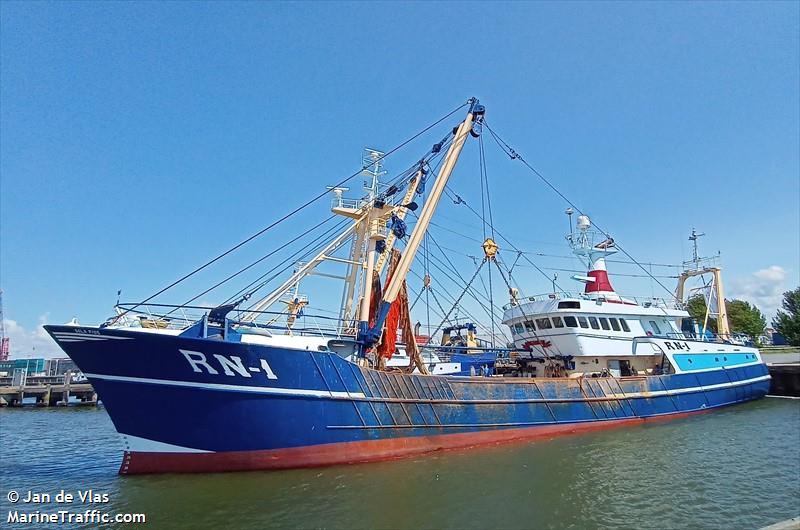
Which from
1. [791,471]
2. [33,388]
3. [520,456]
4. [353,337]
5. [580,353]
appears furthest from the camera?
[33,388]

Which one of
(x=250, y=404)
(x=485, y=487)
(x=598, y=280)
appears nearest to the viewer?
(x=485, y=487)

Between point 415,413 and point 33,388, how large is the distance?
1375 inches

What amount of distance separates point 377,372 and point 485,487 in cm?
426

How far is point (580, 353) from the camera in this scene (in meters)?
19.8

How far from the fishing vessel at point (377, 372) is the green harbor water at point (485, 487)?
2.52ft

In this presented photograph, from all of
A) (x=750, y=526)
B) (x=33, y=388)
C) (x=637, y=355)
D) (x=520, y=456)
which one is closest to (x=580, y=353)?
(x=637, y=355)

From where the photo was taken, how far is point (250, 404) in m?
11.7

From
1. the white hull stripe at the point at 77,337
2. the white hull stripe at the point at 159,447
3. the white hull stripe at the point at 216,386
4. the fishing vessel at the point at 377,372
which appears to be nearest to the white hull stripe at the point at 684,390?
the fishing vessel at the point at 377,372

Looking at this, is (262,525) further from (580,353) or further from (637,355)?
(637,355)

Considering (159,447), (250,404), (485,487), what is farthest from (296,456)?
(485,487)

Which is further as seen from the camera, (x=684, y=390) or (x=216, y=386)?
(x=684, y=390)

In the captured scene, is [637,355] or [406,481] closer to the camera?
[406,481]

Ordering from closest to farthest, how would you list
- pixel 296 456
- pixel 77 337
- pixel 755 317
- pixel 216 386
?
pixel 77 337
pixel 216 386
pixel 296 456
pixel 755 317

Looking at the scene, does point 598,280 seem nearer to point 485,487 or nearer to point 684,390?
point 684,390
